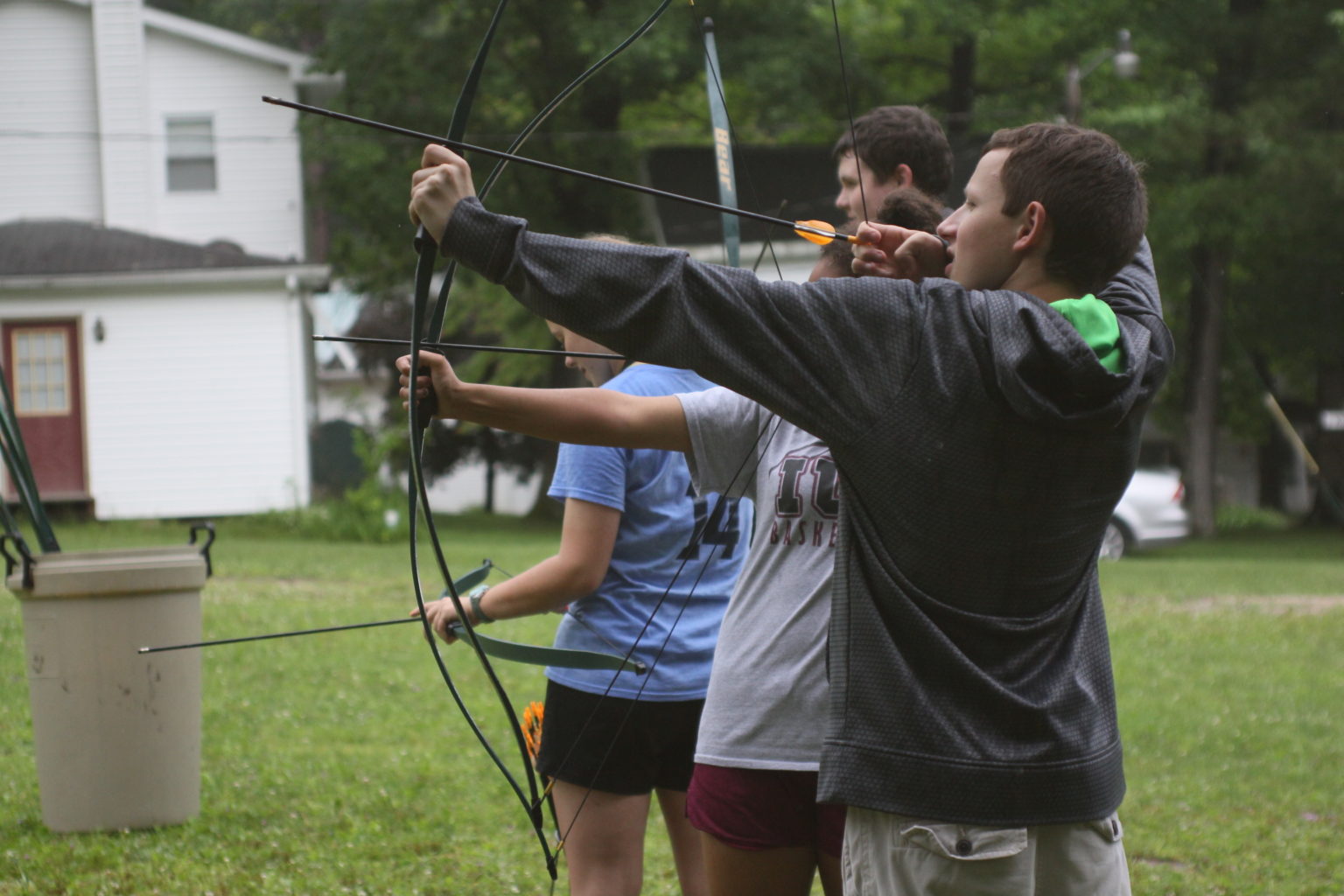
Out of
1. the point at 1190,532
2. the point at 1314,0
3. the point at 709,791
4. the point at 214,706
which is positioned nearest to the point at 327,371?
the point at 1190,532

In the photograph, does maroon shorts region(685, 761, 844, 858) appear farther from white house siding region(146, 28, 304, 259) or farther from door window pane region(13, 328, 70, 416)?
white house siding region(146, 28, 304, 259)

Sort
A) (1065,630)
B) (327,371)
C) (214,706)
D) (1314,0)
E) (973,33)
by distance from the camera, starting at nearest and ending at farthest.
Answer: (1065,630) → (214,706) → (1314,0) → (973,33) → (327,371)

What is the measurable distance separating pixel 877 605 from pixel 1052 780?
0.96ft

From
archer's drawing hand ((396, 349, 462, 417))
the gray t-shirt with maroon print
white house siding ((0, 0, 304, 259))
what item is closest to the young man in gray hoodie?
archer's drawing hand ((396, 349, 462, 417))

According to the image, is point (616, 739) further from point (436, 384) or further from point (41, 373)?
point (41, 373)

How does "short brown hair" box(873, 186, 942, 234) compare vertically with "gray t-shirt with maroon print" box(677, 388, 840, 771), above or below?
above

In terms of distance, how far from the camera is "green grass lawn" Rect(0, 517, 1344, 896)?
4312 millimetres

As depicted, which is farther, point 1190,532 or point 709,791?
point 1190,532

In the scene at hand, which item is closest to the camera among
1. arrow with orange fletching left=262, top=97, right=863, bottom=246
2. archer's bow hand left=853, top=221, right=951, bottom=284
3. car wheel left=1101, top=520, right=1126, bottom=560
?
arrow with orange fletching left=262, top=97, right=863, bottom=246

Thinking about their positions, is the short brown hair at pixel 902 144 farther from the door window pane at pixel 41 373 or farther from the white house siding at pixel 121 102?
the white house siding at pixel 121 102

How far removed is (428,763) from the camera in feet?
19.0

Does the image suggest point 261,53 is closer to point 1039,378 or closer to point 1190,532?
point 1190,532

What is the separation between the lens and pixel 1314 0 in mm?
18875

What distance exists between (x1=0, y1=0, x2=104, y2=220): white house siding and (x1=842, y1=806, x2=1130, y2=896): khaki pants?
67.6ft
